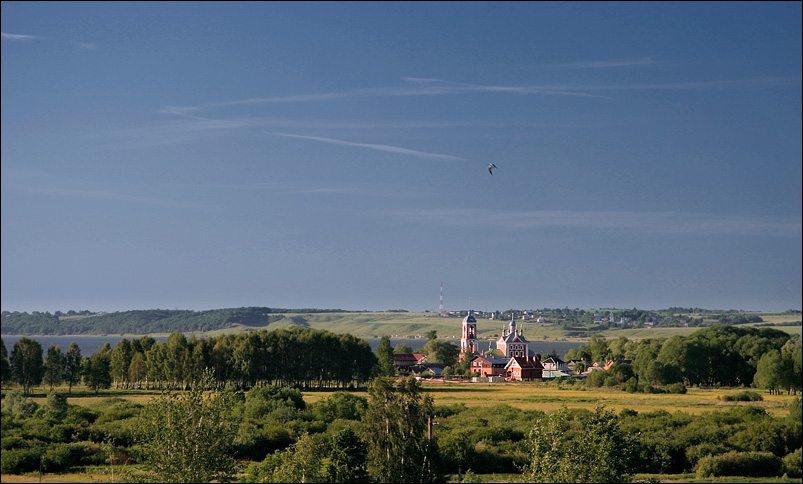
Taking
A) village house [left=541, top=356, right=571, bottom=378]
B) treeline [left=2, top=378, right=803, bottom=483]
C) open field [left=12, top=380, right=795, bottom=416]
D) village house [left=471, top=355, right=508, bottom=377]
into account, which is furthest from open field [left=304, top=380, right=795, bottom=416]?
village house [left=541, top=356, right=571, bottom=378]

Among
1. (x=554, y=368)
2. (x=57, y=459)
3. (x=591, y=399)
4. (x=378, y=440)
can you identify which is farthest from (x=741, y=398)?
(x=554, y=368)

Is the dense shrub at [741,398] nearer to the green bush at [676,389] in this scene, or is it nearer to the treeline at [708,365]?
the green bush at [676,389]

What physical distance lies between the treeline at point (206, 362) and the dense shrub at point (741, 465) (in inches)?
2042

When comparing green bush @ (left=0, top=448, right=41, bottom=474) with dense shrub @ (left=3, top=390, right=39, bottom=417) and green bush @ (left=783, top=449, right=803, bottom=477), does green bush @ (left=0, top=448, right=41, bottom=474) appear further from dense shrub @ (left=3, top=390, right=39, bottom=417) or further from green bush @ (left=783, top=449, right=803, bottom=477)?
green bush @ (left=783, top=449, right=803, bottom=477)

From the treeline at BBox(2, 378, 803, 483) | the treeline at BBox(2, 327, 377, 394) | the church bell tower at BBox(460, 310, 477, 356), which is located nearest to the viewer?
the treeline at BBox(2, 378, 803, 483)

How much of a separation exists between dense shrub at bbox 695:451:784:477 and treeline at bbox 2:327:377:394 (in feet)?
170

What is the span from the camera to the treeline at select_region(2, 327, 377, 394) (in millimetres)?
88312

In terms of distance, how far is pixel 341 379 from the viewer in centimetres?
10312

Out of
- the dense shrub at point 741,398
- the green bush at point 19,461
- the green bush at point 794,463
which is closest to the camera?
the green bush at point 19,461

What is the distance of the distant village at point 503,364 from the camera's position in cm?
13500

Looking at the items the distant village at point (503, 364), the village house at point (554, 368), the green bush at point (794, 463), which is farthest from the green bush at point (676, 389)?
the green bush at point (794, 463)

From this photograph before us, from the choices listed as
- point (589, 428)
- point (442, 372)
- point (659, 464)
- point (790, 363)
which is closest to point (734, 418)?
Answer: point (659, 464)

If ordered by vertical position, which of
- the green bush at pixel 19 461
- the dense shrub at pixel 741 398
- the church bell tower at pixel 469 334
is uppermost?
the church bell tower at pixel 469 334

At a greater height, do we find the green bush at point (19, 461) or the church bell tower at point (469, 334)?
the church bell tower at point (469, 334)
